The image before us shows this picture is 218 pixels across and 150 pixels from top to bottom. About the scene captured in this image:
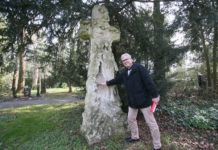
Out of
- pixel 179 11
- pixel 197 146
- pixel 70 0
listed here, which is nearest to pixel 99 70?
pixel 70 0

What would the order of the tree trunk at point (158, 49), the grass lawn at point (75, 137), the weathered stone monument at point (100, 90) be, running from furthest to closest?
the tree trunk at point (158, 49), the weathered stone monument at point (100, 90), the grass lawn at point (75, 137)

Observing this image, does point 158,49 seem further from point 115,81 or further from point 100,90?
point 100,90

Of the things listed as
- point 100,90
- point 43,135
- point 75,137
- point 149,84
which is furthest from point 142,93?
point 43,135

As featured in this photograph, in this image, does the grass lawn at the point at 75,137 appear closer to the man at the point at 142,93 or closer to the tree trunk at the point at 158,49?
the man at the point at 142,93

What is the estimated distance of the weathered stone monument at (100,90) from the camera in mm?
2941

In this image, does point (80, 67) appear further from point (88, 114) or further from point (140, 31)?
point (140, 31)

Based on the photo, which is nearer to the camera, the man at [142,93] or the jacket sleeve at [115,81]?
the man at [142,93]

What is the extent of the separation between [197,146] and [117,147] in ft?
6.06

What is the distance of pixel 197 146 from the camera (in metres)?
2.80

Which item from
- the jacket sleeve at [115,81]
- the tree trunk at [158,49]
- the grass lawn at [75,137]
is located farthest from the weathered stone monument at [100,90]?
the tree trunk at [158,49]

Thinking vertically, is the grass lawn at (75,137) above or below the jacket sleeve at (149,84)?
below

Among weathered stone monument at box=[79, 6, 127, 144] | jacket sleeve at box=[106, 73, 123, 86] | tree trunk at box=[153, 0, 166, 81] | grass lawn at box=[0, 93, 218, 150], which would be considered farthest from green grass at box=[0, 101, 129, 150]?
tree trunk at box=[153, 0, 166, 81]

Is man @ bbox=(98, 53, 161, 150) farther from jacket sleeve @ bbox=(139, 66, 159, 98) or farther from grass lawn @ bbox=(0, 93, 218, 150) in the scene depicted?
grass lawn @ bbox=(0, 93, 218, 150)

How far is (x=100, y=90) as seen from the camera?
3.11 meters
